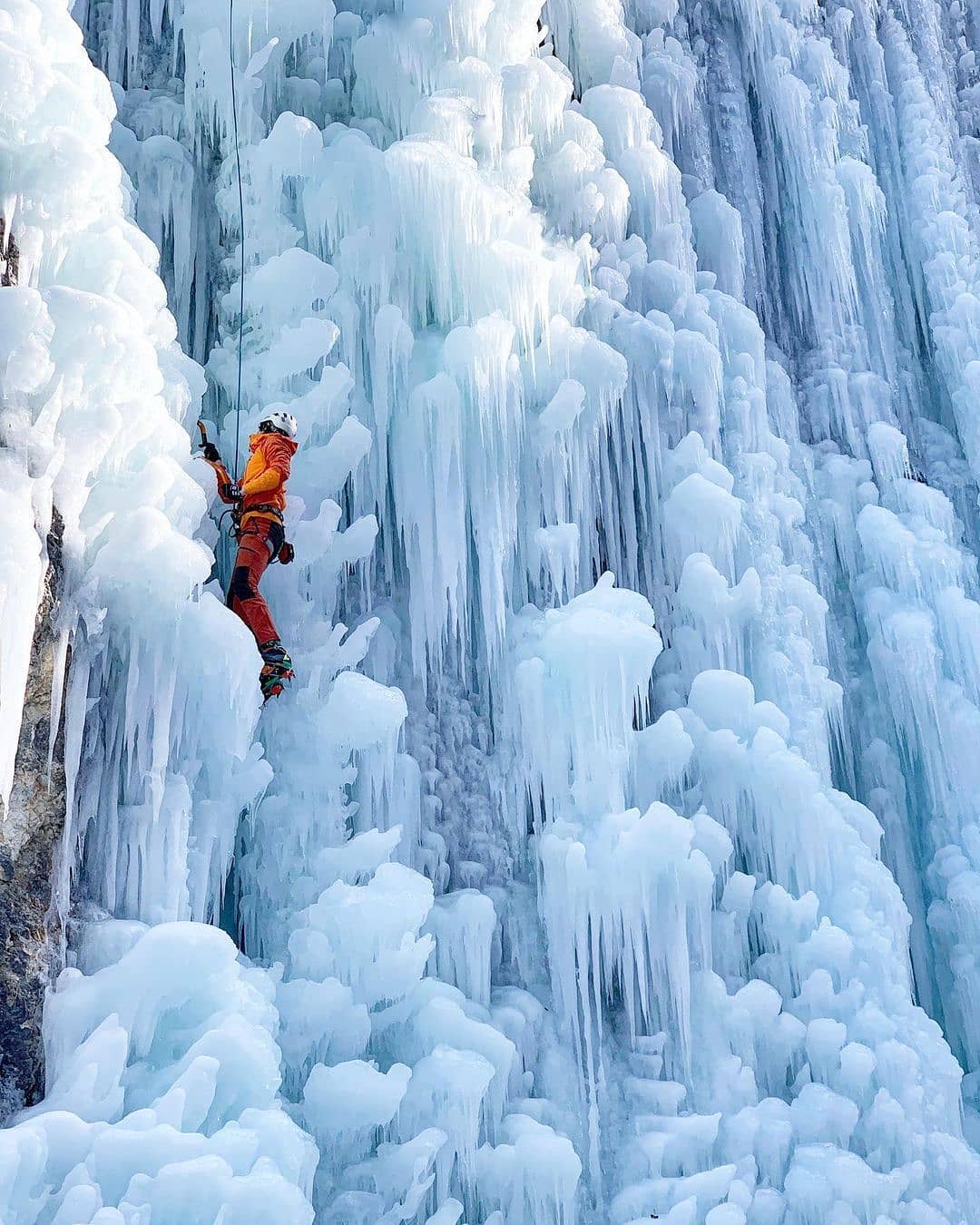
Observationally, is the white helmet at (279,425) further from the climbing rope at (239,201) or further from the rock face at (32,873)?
the rock face at (32,873)

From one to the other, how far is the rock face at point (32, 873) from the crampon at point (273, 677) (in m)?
1.01

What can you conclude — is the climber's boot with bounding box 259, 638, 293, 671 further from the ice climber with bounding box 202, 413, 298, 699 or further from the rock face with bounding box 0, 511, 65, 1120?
the rock face with bounding box 0, 511, 65, 1120

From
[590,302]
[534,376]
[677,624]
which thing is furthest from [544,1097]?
[590,302]

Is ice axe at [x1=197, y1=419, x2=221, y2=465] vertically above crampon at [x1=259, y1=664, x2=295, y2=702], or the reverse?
ice axe at [x1=197, y1=419, x2=221, y2=465]

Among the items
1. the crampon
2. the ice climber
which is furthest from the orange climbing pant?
the crampon

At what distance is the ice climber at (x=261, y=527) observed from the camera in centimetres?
543

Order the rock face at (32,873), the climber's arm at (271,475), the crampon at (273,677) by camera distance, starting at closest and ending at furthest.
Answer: the rock face at (32,873)
the crampon at (273,677)
the climber's arm at (271,475)

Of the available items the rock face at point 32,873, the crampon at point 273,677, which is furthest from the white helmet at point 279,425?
the rock face at point 32,873

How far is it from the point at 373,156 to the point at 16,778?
12.0 feet

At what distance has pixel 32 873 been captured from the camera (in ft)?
14.1

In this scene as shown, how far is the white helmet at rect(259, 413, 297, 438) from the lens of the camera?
571 centimetres

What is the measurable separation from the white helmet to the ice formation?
0.35 meters

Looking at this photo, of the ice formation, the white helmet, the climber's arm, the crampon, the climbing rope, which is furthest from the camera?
the climbing rope

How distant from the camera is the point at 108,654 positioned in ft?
16.0
